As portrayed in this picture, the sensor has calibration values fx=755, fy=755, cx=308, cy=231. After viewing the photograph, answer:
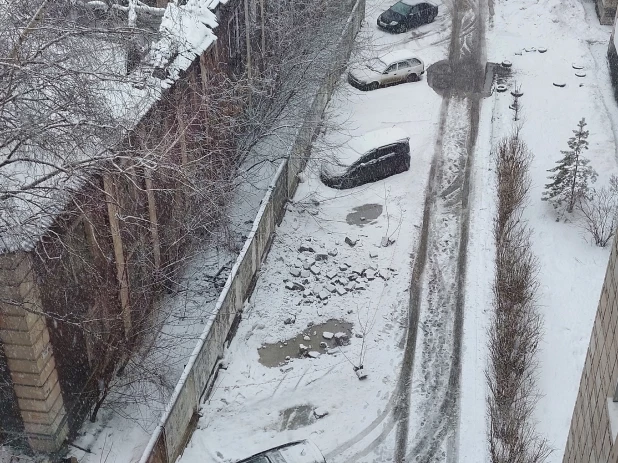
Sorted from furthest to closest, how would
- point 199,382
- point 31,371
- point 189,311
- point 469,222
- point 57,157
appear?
point 469,222
point 189,311
point 199,382
point 31,371
point 57,157

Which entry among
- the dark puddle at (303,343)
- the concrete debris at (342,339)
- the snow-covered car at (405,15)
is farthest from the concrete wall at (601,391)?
the snow-covered car at (405,15)

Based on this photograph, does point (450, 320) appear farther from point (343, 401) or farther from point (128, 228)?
point (128, 228)

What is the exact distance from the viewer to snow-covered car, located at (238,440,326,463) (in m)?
12.7

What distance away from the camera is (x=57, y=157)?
9859mm

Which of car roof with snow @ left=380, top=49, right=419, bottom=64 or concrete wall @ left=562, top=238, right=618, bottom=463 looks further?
car roof with snow @ left=380, top=49, right=419, bottom=64

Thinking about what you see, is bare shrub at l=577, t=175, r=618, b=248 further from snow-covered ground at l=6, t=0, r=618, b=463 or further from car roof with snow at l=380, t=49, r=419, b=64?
car roof with snow at l=380, t=49, r=419, b=64

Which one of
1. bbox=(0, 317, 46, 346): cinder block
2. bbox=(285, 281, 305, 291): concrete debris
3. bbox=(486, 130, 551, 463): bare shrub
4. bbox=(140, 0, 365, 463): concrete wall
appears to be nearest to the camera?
bbox=(0, 317, 46, 346): cinder block

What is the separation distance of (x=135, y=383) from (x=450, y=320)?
699 cm

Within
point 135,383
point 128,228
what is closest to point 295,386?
point 135,383

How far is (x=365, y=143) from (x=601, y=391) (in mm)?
13093

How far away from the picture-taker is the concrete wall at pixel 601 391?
8.70 metres

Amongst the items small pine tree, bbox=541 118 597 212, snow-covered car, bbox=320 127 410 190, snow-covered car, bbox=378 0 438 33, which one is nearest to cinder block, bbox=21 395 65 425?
snow-covered car, bbox=320 127 410 190

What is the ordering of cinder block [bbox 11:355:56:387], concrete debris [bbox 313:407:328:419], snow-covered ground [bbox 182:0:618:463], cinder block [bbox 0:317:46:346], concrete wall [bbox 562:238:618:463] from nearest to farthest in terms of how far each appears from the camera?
concrete wall [bbox 562:238:618:463] < cinder block [bbox 0:317:46:346] < cinder block [bbox 11:355:56:387] < snow-covered ground [bbox 182:0:618:463] < concrete debris [bbox 313:407:328:419]

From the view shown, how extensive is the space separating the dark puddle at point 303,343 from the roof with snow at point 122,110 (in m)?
5.73
